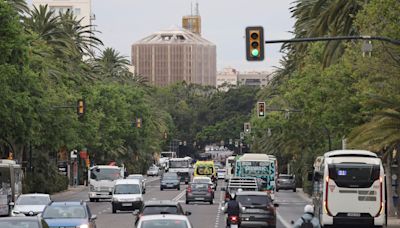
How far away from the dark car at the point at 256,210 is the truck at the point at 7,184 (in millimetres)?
16537

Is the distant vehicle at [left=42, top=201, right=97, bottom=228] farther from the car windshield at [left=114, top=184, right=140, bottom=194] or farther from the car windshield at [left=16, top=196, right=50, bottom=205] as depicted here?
the car windshield at [left=114, top=184, right=140, bottom=194]

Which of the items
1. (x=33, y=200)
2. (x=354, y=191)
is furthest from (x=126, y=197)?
(x=354, y=191)

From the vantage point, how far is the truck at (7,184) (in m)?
55.4

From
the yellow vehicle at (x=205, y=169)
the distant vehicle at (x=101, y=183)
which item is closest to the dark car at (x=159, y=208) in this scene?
the distant vehicle at (x=101, y=183)

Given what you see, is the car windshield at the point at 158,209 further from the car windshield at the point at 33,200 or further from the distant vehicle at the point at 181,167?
the distant vehicle at the point at 181,167

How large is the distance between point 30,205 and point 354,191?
14.4 metres

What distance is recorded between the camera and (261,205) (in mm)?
42281

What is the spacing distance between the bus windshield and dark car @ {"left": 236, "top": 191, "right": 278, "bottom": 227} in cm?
3694

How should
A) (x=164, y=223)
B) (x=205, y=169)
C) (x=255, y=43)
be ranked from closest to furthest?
(x=164, y=223)
(x=255, y=43)
(x=205, y=169)

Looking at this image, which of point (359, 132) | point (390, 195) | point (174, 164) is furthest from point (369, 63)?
point (174, 164)


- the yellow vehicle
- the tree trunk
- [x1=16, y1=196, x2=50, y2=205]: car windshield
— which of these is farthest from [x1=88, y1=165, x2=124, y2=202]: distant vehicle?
[x1=16, y1=196, x2=50, y2=205]: car windshield

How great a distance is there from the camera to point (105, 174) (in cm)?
7956

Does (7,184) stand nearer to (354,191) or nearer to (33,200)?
(33,200)

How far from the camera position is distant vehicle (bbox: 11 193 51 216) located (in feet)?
150
